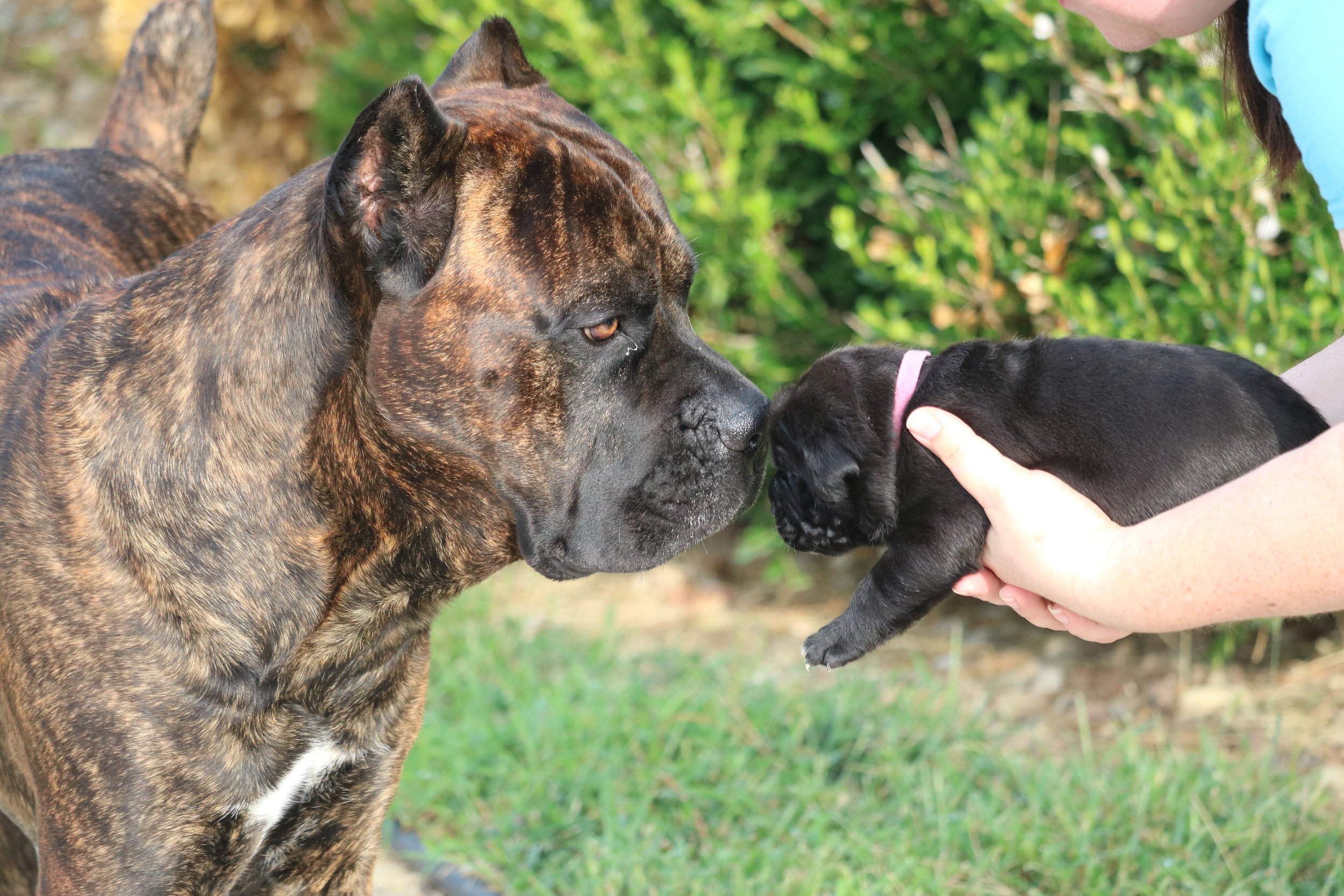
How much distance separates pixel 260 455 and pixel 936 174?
312cm

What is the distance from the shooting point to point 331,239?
7.52 ft

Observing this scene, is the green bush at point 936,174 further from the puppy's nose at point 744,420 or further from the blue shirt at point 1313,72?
the puppy's nose at point 744,420

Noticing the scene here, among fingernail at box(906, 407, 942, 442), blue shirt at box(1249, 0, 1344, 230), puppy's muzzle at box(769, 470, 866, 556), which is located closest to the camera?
blue shirt at box(1249, 0, 1344, 230)

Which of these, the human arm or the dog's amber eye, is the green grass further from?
the dog's amber eye

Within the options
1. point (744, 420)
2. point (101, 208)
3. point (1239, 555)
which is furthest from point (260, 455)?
point (1239, 555)

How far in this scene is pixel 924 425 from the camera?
2.62 meters

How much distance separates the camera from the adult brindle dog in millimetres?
2361

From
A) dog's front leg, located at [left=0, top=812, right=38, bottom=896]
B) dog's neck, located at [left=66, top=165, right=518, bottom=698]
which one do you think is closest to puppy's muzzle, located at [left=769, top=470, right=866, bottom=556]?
dog's neck, located at [left=66, top=165, right=518, bottom=698]

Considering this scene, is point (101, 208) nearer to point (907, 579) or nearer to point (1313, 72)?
point (907, 579)

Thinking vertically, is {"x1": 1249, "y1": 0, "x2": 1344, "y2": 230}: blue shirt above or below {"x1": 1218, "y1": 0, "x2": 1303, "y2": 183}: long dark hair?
above

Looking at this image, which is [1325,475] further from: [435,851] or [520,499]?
[435,851]

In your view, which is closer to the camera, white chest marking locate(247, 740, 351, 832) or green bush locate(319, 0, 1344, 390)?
white chest marking locate(247, 740, 351, 832)

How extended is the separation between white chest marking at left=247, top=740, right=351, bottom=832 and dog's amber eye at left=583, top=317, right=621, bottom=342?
0.98 metres

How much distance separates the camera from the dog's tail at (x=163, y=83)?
4.00 m
